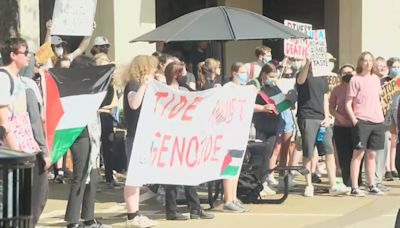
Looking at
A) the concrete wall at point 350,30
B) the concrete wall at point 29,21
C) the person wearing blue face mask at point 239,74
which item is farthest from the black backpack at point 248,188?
the concrete wall at point 350,30

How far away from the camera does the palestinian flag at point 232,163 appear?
969 cm

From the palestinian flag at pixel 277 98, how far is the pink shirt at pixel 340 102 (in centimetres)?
77

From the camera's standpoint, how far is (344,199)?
11297mm

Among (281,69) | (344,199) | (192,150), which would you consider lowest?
(344,199)

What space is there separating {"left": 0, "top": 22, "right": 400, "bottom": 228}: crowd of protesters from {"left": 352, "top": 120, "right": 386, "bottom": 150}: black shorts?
13 mm

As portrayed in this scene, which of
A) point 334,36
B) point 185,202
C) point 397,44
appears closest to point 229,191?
point 185,202

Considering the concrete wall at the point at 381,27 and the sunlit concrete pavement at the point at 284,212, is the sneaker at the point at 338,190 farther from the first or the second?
the concrete wall at the point at 381,27

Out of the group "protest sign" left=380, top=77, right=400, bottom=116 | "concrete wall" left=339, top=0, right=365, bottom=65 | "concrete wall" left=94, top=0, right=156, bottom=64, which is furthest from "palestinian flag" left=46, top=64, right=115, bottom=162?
"concrete wall" left=339, top=0, right=365, bottom=65

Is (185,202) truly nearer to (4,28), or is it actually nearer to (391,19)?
(4,28)

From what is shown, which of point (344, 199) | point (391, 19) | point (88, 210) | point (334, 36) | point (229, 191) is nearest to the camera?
point (88, 210)

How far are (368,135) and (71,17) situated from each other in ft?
14.3

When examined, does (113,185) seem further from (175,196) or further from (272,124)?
(175,196)

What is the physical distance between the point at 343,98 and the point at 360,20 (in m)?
5.71

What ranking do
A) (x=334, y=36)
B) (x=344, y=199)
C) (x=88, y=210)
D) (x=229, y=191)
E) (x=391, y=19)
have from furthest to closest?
(x=334, y=36) → (x=391, y=19) → (x=344, y=199) → (x=229, y=191) → (x=88, y=210)
